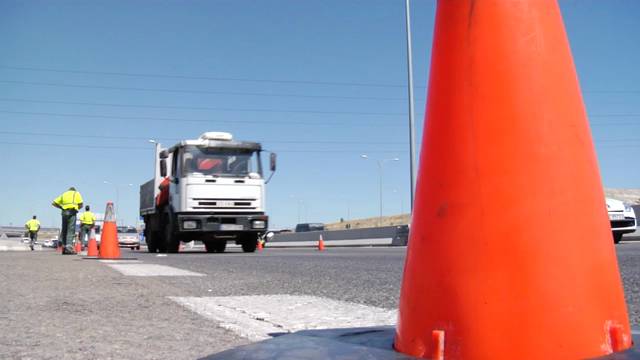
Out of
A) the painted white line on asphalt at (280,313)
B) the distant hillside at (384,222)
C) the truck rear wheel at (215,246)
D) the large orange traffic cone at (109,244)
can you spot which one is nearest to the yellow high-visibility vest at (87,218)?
the truck rear wheel at (215,246)

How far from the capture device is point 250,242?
750 inches

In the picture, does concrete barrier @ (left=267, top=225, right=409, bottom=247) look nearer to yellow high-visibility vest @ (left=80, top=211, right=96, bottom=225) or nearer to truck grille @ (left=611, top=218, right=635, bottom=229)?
truck grille @ (left=611, top=218, right=635, bottom=229)

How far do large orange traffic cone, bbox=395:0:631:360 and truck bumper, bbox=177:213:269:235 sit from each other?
51.7ft

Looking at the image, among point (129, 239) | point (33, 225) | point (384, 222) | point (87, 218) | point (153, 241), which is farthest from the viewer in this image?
point (384, 222)

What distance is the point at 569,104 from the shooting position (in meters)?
1.98

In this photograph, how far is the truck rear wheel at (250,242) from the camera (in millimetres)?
18891

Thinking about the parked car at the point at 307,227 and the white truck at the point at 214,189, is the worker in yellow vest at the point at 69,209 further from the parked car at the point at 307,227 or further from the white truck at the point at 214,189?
the parked car at the point at 307,227

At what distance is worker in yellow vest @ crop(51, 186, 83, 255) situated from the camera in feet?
54.0

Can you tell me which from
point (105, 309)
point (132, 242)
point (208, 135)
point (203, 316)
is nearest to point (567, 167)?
point (203, 316)

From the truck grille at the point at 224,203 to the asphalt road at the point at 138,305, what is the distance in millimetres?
9637

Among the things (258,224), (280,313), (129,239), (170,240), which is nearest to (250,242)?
(258,224)

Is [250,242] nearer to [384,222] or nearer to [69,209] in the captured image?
[69,209]

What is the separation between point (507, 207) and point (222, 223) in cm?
1640

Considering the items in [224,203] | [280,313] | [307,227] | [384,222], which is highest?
[384,222]
